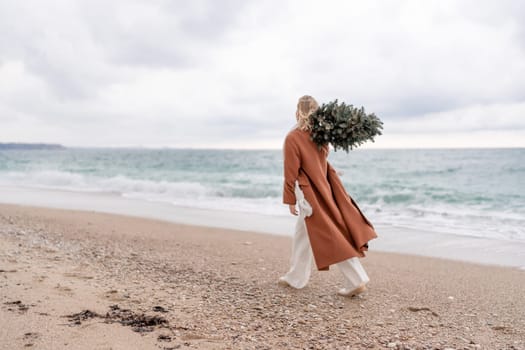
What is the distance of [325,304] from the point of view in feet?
14.2

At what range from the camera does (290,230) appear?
31.8ft

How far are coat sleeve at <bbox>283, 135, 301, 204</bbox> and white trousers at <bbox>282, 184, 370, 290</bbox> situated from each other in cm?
9

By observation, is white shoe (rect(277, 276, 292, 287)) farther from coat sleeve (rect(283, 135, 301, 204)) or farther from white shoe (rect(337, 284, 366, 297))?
coat sleeve (rect(283, 135, 301, 204))

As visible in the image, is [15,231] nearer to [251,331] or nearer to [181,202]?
[251,331]

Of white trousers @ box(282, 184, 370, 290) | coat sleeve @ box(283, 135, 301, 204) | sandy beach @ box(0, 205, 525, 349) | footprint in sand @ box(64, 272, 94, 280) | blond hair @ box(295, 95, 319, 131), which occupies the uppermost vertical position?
blond hair @ box(295, 95, 319, 131)

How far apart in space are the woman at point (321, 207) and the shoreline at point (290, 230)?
11.1ft

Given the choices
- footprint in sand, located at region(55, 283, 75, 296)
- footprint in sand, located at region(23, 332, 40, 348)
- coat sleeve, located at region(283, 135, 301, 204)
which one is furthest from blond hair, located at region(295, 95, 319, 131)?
footprint in sand, located at region(23, 332, 40, 348)

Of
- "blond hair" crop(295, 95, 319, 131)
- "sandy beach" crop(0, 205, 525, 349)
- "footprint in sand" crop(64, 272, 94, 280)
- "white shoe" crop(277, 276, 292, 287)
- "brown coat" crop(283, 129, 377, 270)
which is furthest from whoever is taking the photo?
"white shoe" crop(277, 276, 292, 287)

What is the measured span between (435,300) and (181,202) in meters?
11.4

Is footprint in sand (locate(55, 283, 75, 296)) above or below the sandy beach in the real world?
above

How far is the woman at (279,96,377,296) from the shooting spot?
4.32m

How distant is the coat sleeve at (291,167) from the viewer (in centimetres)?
438

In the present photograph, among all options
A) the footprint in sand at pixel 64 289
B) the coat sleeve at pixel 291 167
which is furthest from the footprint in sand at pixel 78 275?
the coat sleeve at pixel 291 167

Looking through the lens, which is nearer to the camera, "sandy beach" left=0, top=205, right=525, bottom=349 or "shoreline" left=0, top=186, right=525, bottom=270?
"sandy beach" left=0, top=205, right=525, bottom=349
